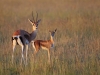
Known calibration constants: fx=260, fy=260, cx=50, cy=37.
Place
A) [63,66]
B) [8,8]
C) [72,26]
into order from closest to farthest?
[63,66] < [72,26] < [8,8]

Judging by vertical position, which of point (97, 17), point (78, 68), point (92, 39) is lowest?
point (78, 68)

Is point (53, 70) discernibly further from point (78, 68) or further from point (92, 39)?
point (92, 39)

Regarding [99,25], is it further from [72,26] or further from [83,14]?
[83,14]

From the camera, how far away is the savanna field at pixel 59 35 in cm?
617

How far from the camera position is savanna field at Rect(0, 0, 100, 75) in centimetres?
617

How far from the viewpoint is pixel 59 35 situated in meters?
9.88

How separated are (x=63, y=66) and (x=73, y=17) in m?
6.27

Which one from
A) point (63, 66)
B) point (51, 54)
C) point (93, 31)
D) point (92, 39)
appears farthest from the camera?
point (93, 31)

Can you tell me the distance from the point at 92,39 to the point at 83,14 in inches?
143

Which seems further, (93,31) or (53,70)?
(93,31)

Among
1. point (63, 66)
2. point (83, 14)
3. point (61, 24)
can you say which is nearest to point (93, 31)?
point (61, 24)

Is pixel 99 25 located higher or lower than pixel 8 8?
lower

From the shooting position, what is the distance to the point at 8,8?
14422mm

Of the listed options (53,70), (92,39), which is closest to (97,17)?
(92,39)
